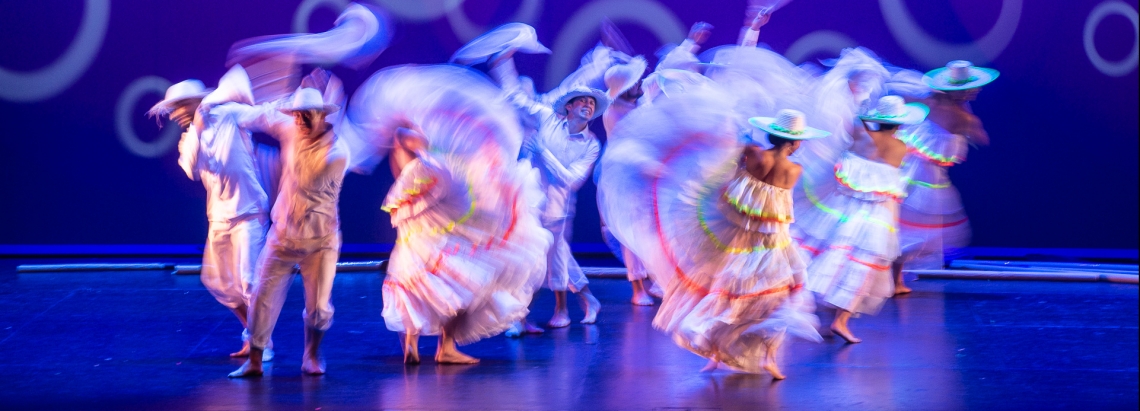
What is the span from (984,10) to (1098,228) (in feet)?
6.60

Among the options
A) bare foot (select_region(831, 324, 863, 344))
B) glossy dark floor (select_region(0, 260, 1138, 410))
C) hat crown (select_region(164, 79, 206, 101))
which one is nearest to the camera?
glossy dark floor (select_region(0, 260, 1138, 410))

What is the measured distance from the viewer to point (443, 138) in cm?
520

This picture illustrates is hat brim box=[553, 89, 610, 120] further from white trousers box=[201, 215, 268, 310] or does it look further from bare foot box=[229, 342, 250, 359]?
bare foot box=[229, 342, 250, 359]

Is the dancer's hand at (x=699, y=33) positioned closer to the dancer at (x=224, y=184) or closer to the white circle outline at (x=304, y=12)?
the white circle outline at (x=304, y=12)

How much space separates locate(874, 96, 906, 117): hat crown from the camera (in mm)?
5926

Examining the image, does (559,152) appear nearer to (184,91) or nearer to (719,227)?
(719,227)

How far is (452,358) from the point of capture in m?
5.27

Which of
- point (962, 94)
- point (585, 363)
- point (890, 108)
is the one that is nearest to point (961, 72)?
point (962, 94)

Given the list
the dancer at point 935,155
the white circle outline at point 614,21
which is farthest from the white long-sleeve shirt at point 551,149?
the white circle outline at point 614,21

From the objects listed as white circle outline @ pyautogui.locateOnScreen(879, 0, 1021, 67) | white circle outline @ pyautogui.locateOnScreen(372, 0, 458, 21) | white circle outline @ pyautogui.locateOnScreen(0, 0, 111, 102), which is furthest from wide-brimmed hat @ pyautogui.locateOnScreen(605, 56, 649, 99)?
white circle outline @ pyautogui.locateOnScreen(0, 0, 111, 102)

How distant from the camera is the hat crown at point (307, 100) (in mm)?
4684

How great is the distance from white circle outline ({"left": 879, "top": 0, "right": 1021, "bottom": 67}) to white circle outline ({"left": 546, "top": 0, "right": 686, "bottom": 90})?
1682mm

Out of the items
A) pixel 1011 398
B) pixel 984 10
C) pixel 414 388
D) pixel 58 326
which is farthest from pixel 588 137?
pixel 984 10

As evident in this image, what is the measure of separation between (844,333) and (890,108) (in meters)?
1.23
